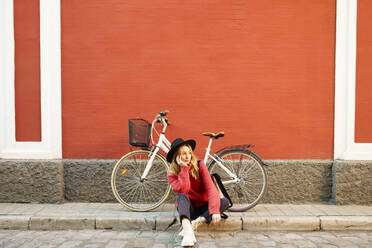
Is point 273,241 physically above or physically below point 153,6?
below

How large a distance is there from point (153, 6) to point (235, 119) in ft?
7.42

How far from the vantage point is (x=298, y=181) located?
5180 millimetres

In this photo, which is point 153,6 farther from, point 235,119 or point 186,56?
point 235,119

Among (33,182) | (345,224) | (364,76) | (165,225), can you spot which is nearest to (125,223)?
(165,225)

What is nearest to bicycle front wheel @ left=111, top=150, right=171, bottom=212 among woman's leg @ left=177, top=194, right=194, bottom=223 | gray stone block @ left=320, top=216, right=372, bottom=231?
woman's leg @ left=177, top=194, right=194, bottom=223

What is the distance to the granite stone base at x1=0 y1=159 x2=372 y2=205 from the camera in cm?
506

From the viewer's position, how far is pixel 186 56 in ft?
17.3

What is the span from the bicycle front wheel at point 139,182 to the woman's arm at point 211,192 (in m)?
1.06

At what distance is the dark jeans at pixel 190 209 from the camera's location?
12.2 ft

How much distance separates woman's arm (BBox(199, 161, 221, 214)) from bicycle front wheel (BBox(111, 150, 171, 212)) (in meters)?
1.06

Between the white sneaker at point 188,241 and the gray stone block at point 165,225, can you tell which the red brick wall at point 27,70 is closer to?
the gray stone block at point 165,225

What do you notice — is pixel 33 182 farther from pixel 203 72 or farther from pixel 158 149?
pixel 203 72

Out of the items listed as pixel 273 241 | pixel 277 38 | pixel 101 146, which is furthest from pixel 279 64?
pixel 101 146

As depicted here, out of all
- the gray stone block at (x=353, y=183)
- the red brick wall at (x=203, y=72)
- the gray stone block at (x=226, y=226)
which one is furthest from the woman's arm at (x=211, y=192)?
the gray stone block at (x=353, y=183)
